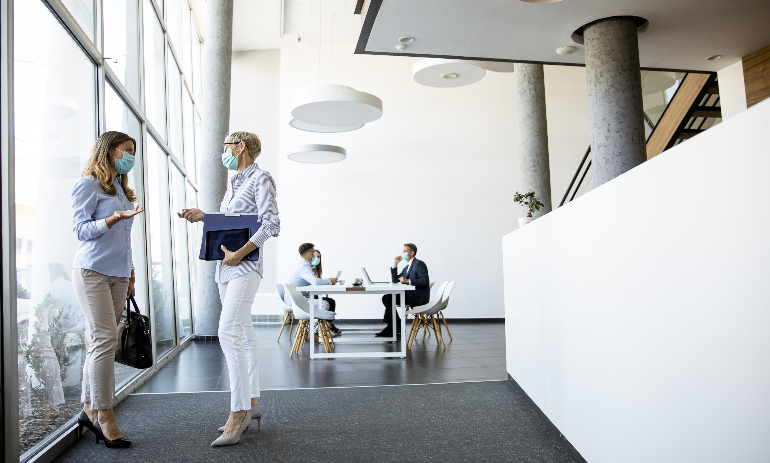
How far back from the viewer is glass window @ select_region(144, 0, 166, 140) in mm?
6270

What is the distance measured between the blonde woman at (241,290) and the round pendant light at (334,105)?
437 centimetres

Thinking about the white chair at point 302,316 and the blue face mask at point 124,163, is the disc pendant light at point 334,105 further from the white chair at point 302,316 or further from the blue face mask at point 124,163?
the blue face mask at point 124,163

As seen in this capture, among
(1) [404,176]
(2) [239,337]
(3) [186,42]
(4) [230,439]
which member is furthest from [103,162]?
(1) [404,176]

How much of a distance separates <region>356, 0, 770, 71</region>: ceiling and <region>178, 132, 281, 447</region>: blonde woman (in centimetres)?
201

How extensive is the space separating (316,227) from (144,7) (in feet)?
21.3

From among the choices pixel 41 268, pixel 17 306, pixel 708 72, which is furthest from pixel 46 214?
pixel 708 72

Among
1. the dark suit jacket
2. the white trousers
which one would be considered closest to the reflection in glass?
the dark suit jacket

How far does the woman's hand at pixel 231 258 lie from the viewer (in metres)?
3.08

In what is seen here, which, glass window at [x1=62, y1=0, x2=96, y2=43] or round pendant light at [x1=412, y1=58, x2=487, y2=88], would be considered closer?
glass window at [x1=62, y1=0, x2=96, y2=43]

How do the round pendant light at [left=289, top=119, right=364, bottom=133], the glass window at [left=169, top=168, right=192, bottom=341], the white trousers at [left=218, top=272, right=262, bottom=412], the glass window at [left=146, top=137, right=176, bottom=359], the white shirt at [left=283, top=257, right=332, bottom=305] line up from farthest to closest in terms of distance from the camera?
the round pendant light at [left=289, top=119, right=364, bottom=133] → the glass window at [left=169, top=168, right=192, bottom=341] → the white shirt at [left=283, top=257, right=332, bottom=305] → the glass window at [left=146, top=137, right=176, bottom=359] → the white trousers at [left=218, top=272, right=262, bottom=412]

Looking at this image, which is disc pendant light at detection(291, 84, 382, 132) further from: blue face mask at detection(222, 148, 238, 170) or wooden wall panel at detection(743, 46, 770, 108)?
wooden wall panel at detection(743, 46, 770, 108)

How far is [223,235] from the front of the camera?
3168 millimetres

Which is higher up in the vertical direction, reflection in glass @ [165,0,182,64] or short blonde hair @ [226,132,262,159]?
reflection in glass @ [165,0,182,64]

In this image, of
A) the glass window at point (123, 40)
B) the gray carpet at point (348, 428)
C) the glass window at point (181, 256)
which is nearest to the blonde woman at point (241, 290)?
the gray carpet at point (348, 428)
